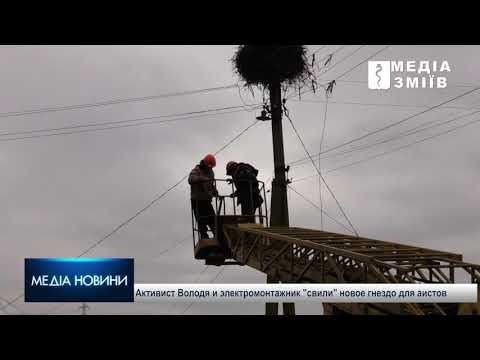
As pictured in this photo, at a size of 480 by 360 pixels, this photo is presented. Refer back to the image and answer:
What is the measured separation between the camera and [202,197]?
1470 cm

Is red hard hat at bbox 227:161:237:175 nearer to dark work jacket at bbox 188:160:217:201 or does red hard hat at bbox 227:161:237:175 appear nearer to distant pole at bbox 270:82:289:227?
dark work jacket at bbox 188:160:217:201

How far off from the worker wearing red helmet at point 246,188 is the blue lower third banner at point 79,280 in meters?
7.78

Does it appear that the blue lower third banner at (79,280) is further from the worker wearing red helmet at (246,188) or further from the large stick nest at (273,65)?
the large stick nest at (273,65)

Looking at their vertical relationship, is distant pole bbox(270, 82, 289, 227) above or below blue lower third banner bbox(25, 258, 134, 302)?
above

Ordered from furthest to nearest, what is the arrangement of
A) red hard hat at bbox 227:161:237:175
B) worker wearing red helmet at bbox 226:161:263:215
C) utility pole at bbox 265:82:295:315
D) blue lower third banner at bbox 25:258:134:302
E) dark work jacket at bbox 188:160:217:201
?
utility pole at bbox 265:82:295:315 < red hard hat at bbox 227:161:237:175 < worker wearing red helmet at bbox 226:161:263:215 < dark work jacket at bbox 188:160:217:201 < blue lower third banner at bbox 25:258:134:302

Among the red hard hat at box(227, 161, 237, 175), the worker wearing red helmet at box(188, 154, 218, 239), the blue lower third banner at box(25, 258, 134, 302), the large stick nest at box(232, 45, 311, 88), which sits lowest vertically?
the blue lower third banner at box(25, 258, 134, 302)

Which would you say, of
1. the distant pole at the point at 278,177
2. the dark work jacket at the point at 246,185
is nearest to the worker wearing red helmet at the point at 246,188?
the dark work jacket at the point at 246,185

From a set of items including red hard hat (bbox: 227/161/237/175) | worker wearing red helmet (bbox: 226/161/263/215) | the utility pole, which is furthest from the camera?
the utility pole

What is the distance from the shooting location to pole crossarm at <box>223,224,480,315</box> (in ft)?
26.9

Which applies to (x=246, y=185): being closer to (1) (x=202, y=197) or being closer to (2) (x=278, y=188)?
(1) (x=202, y=197)

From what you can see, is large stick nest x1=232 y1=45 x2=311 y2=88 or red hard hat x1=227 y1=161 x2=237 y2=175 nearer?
red hard hat x1=227 y1=161 x2=237 y2=175

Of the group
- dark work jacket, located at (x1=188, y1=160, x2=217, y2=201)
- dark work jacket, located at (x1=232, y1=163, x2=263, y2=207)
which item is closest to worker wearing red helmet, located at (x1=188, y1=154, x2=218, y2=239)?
dark work jacket, located at (x1=188, y1=160, x2=217, y2=201)

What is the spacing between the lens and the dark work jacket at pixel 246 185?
594 inches

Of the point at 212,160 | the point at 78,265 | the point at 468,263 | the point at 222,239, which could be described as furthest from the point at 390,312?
the point at 212,160
